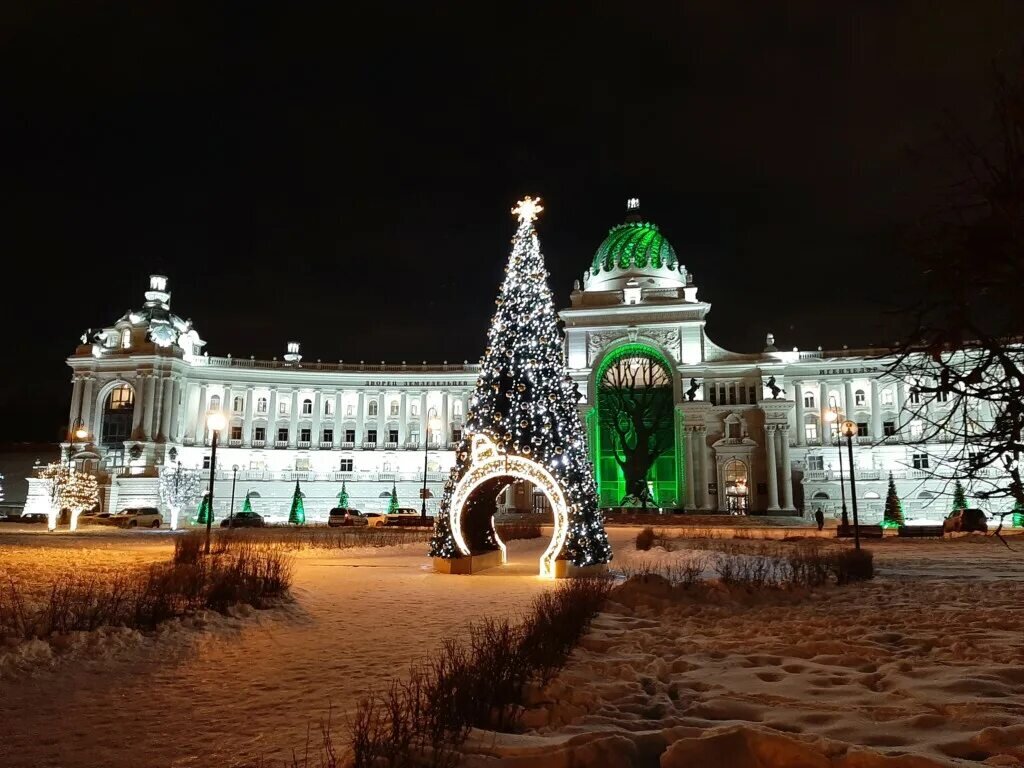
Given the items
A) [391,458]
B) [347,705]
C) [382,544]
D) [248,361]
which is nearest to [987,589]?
[347,705]

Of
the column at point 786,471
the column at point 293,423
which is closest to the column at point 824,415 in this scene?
the column at point 786,471

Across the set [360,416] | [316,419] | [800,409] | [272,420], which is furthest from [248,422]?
[800,409]

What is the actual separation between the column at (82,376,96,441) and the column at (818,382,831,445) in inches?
2921

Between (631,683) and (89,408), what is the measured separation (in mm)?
82253

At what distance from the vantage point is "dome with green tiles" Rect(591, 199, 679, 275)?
76750mm

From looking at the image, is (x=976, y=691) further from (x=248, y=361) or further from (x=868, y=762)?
(x=248, y=361)

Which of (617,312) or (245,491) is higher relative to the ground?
(617,312)

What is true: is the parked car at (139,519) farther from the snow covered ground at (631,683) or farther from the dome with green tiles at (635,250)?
the dome with green tiles at (635,250)

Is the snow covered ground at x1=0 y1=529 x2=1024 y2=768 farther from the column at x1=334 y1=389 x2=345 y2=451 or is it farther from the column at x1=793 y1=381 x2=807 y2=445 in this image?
the column at x1=334 y1=389 x2=345 y2=451

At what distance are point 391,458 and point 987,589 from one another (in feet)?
227

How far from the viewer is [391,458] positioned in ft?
264

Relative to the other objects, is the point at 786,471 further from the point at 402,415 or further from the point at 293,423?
Answer: the point at 293,423

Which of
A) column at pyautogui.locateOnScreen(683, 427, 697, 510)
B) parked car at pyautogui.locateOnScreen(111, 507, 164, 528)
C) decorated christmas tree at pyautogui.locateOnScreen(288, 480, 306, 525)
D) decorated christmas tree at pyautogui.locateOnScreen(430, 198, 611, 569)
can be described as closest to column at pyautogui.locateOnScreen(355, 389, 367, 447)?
decorated christmas tree at pyautogui.locateOnScreen(288, 480, 306, 525)

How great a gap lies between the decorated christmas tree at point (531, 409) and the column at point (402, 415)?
59.2 meters
